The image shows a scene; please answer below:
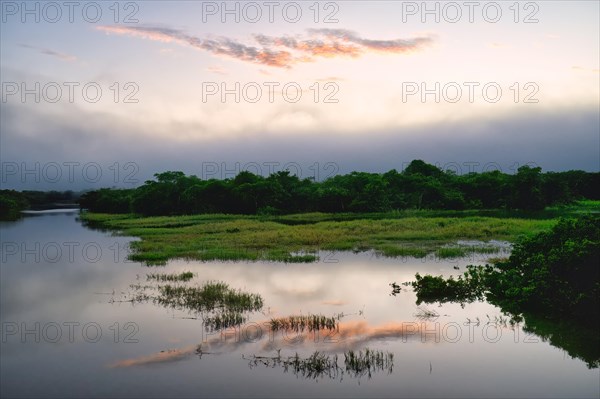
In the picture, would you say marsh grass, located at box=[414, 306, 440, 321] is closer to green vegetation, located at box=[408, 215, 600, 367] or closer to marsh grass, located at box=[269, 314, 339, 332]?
green vegetation, located at box=[408, 215, 600, 367]

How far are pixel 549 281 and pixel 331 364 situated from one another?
782 cm

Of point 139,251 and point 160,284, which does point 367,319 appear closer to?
point 160,284

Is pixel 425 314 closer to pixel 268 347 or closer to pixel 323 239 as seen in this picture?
pixel 268 347

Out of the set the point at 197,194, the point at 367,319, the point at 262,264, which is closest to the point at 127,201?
the point at 197,194

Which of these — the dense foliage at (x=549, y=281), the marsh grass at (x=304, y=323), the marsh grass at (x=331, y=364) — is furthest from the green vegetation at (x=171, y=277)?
the marsh grass at (x=331, y=364)

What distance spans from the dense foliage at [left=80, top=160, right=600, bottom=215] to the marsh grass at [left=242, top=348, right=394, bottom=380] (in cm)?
5658

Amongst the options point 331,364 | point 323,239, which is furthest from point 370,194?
point 331,364

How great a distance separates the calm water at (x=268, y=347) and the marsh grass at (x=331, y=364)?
0.09 metres

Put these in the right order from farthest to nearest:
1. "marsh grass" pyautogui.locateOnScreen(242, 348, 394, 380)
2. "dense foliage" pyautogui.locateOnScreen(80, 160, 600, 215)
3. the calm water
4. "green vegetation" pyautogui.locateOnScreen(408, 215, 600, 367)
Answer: "dense foliage" pyautogui.locateOnScreen(80, 160, 600, 215)
"green vegetation" pyautogui.locateOnScreen(408, 215, 600, 367)
"marsh grass" pyautogui.locateOnScreen(242, 348, 394, 380)
the calm water

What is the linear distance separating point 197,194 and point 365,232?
40.2 metres

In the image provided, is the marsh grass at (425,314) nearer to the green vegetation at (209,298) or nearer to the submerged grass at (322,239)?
the green vegetation at (209,298)

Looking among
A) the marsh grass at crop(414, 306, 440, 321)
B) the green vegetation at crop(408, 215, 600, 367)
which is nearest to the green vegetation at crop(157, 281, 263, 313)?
the marsh grass at crop(414, 306, 440, 321)

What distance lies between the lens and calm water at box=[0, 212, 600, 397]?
9922 millimetres

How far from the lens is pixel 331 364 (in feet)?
35.6
